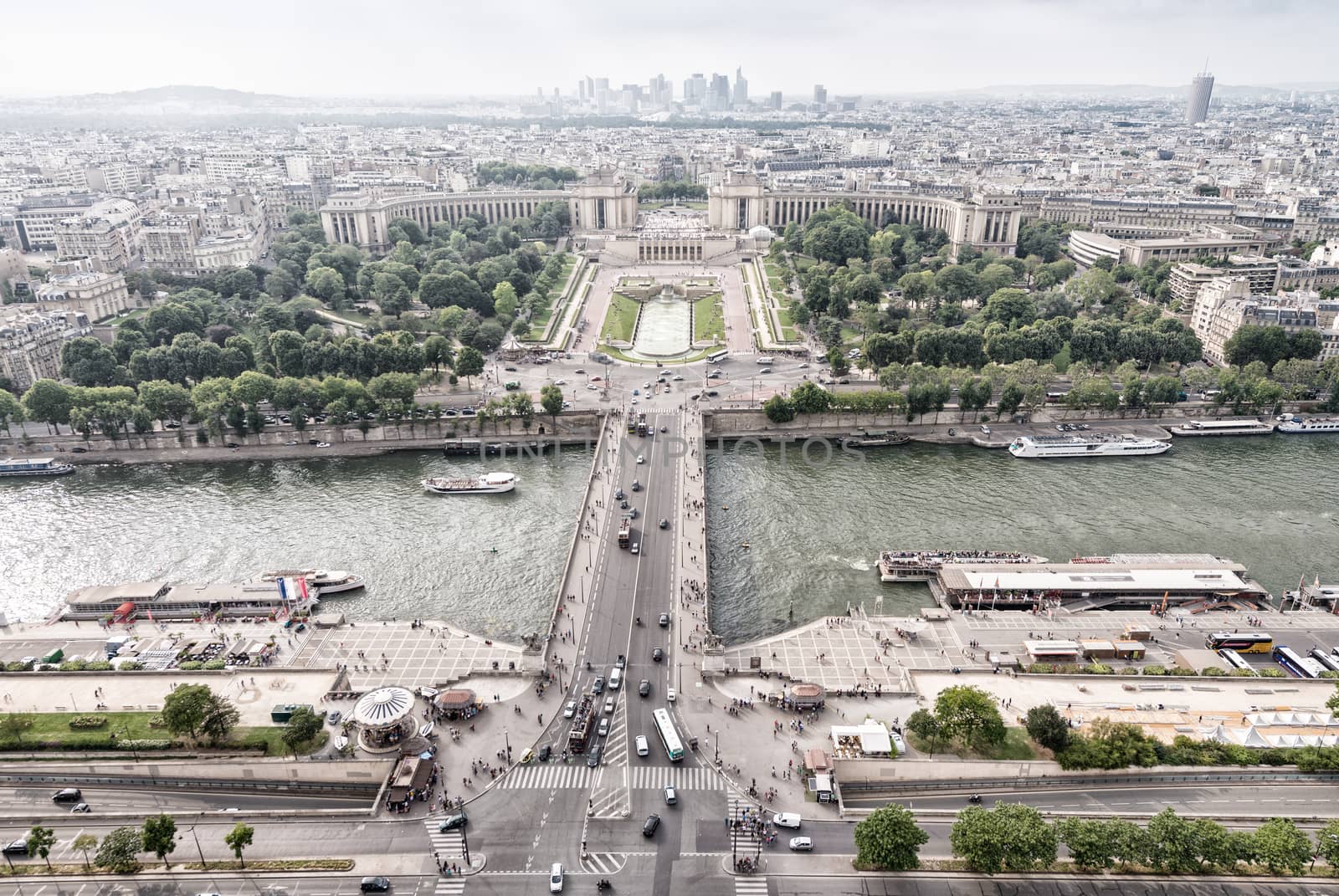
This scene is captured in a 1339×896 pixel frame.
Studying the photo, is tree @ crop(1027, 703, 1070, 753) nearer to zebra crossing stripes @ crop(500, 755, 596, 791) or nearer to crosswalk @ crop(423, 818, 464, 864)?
zebra crossing stripes @ crop(500, 755, 596, 791)

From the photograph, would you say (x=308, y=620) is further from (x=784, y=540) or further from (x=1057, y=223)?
(x=1057, y=223)

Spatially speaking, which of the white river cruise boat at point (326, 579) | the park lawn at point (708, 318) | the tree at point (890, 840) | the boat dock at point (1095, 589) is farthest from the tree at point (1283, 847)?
the park lawn at point (708, 318)

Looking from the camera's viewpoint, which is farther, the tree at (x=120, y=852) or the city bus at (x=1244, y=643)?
the city bus at (x=1244, y=643)

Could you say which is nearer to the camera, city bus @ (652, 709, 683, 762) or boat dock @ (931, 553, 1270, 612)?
city bus @ (652, 709, 683, 762)

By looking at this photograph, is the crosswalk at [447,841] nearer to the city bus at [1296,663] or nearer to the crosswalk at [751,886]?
the crosswalk at [751,886]

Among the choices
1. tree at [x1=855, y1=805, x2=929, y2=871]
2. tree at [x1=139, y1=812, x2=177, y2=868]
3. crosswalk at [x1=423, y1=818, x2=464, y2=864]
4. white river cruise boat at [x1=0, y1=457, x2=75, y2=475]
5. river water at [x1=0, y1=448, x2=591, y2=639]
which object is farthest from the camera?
white river cruise boat at [x1=0, y1=457, x2=75, y2=475]

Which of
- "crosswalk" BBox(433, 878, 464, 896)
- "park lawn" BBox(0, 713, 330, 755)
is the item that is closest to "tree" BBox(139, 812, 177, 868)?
"park lawn" BBox(0, 713, 330, 755)
